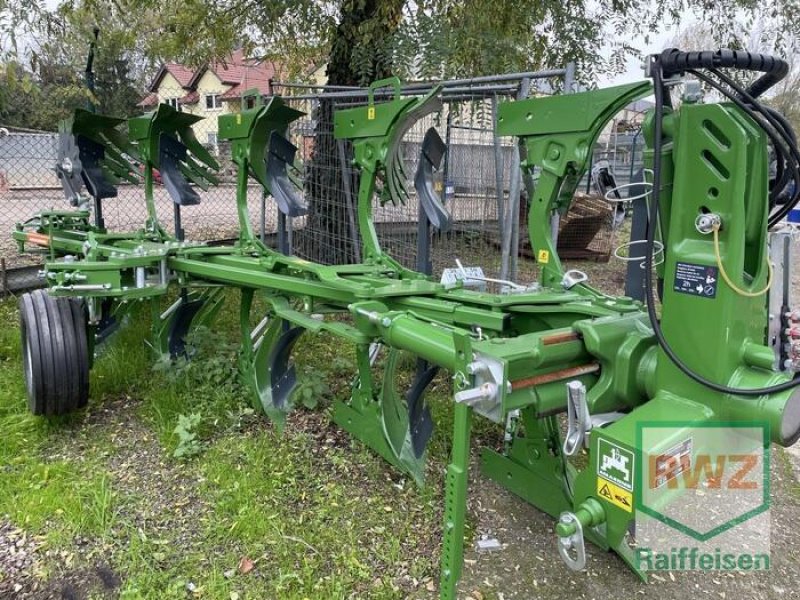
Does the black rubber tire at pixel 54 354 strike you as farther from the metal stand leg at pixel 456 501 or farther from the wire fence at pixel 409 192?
the metal stand leg at pixel 456 501

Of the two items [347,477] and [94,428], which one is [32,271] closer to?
[94,428]

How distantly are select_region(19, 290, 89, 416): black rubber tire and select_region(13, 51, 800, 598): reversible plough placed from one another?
0.03ft

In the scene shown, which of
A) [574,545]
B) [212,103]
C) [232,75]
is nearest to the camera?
[574,545]

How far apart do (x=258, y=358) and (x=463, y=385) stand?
7.30 feet

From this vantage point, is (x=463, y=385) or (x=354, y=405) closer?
(x=463, y=385)

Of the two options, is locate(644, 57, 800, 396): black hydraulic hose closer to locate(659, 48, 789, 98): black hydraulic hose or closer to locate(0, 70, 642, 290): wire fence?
locate(659, 48, 789, 98): black hydraulic hose

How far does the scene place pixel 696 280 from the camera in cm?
189

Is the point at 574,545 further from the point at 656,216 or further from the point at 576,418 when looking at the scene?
the point at 656,216

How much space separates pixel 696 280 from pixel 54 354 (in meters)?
3.22

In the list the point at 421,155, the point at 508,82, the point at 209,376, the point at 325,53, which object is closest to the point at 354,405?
the point at 209,376

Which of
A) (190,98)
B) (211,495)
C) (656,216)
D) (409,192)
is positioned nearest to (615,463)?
(656,216)

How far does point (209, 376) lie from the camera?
414cm

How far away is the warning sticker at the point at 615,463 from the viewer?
178cm

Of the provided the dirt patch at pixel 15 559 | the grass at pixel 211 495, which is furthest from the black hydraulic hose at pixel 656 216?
the dirt patch at pixel 15 559
